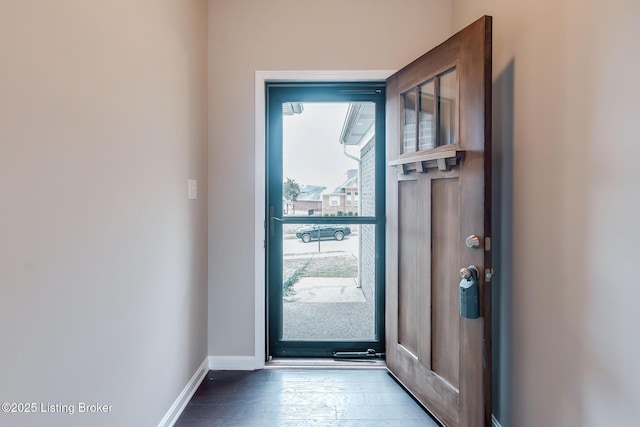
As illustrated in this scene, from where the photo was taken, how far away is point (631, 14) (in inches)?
38.1

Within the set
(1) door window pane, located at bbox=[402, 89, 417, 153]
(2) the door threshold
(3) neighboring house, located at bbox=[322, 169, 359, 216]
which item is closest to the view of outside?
(3) neighboring house, located at bbox=[322, 169, 359, 216]

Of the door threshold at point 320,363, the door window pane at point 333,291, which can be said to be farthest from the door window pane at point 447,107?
the door threshold at point 320,363

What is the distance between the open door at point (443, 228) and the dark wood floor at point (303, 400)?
139mm

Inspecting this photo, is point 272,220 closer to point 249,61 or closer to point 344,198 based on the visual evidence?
point 344,198

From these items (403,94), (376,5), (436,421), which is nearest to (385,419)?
(436,421)

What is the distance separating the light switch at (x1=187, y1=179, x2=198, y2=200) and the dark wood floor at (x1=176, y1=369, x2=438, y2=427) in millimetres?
1258

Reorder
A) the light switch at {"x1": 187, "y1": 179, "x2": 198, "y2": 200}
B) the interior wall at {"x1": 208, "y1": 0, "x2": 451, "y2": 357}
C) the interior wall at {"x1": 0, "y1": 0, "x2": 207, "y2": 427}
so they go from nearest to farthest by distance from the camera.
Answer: the interior wall at {"x1": 0, "y1": 0, "x2": 207, "y2": 427}, the light switch at {"x1": 187, "y1": 179, "x2": 198, "y2": 200}, the interior wall at {"x1": 208, "y1": 0, "x2": 451, "y2": 357}

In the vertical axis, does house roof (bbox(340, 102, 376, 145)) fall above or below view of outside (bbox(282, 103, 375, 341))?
above

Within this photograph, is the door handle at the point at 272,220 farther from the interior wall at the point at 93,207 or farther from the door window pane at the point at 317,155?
the interior wall at the point at 93,207

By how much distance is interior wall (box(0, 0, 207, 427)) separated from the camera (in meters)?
0.88

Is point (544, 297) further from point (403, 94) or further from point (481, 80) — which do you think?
point (403, 94)

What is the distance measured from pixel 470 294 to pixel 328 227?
3.98ft

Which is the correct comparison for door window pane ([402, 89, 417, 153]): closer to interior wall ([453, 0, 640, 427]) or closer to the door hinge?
interior wall ([453, 0, 640, 427])

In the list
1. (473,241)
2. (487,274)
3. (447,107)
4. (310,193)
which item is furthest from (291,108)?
(487,274)
